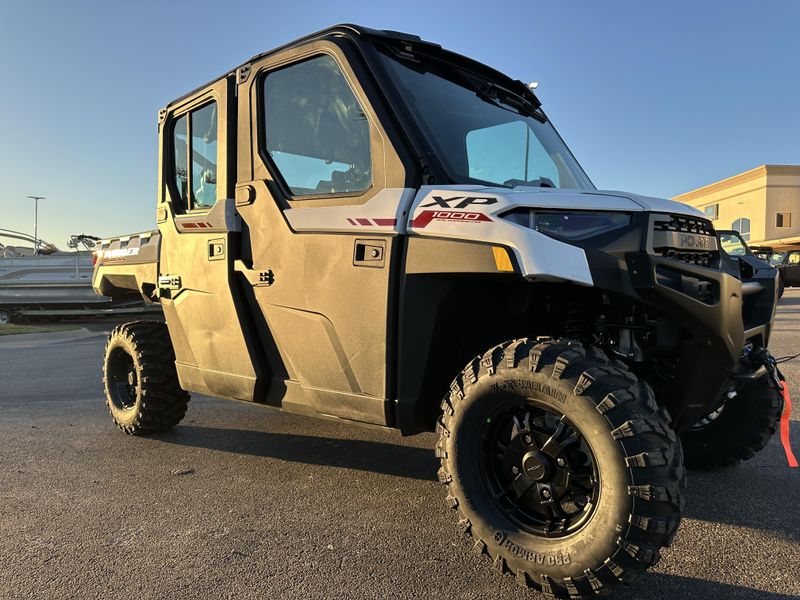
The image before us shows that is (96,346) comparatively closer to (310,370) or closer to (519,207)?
(310,370)

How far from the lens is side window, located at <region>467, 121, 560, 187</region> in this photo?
3146 millimetres

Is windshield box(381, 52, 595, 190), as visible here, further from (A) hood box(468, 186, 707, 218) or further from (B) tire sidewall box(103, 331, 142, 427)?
(B) tire sidewall box(103, 331, 142, 427)

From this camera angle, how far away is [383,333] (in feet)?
9.38

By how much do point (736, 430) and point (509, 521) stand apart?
6.35 ft

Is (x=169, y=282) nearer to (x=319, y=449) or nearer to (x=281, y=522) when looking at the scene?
(x=319, y=449)

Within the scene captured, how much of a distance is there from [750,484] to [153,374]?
4197 millimetres

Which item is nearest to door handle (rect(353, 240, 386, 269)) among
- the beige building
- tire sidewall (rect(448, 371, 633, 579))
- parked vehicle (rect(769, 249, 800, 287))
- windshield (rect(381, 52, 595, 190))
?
windshield (rect(381, 52, 595, 190))

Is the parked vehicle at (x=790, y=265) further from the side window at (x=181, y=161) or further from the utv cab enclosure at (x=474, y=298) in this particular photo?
the side window at (x=181, y=161)

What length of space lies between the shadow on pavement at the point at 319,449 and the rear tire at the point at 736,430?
5.51 feet

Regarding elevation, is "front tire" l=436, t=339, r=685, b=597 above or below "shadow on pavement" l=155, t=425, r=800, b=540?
above

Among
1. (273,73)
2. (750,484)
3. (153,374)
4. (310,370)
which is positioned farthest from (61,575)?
(750,484)

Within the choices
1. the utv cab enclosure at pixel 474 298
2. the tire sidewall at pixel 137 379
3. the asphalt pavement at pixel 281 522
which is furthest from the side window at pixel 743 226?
the tire sidewall at pixel 137 379

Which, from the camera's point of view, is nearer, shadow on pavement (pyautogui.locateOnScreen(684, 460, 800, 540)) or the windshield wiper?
shadow on pavement (pyautogui.locateOnScreen(684, 460, 800, 540))

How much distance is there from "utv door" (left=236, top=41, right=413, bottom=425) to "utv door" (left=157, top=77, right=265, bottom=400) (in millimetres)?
129
